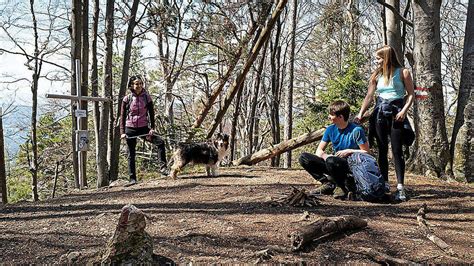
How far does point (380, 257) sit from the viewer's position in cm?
275

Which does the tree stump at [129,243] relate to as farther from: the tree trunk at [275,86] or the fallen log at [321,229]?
the tree trunk at [275,86]

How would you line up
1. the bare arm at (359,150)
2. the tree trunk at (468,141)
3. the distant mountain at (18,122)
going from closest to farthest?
the bare arm at (359,150)
the tree trunk at (468,141)
the distant mountain at (18,122)

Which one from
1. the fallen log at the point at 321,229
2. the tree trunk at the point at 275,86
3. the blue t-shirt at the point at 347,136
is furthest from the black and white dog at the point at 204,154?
the tree trunk at the point at 275,86

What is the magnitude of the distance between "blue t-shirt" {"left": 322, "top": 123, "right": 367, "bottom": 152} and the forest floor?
2.04ft

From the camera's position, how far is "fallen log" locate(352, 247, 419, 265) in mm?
2674

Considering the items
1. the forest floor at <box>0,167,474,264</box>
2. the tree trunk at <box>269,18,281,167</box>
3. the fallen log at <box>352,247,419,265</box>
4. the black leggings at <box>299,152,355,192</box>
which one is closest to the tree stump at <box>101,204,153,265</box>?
the forest floor at <box>0,167,474,264</box>

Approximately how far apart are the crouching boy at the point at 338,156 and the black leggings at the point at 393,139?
0.79 feet

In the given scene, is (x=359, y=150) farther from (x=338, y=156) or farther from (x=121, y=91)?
(x=121, y=91)

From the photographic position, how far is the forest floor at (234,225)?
9.57ft

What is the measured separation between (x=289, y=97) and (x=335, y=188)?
10989mm

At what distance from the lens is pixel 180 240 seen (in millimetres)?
3254

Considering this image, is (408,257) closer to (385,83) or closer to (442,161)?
(385,83)

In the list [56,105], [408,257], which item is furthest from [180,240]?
[56,105]

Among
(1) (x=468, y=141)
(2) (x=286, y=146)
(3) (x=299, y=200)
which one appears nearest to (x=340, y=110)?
(3) (x=299, y=200)
